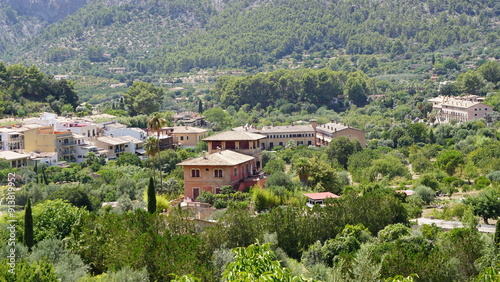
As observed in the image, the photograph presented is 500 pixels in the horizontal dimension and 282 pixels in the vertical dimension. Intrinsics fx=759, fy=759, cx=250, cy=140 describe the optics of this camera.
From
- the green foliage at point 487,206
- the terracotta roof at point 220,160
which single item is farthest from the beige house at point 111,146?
the green foliage at point 487,206

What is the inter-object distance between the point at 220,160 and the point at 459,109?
2332 inches

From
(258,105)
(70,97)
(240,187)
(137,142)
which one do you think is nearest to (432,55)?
(258,105)

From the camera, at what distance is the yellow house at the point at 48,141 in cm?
6588

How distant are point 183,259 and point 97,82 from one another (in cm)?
13597

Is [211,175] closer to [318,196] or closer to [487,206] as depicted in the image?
[318,196]

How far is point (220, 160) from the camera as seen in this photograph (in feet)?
142

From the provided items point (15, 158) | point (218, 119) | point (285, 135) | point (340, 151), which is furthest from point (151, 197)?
point (218, 119)

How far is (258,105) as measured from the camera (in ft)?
403

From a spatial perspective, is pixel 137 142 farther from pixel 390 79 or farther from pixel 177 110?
pixel 390 79

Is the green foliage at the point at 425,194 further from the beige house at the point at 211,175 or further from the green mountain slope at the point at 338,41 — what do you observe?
the green mountain slope at the point at 338,41

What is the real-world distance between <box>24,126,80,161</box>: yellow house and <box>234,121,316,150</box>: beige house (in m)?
20.3

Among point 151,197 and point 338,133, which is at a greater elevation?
point 151,197

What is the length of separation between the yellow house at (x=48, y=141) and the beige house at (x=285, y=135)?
798 inches

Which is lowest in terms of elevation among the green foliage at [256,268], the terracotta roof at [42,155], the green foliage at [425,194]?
the green foliage at [425,194]
